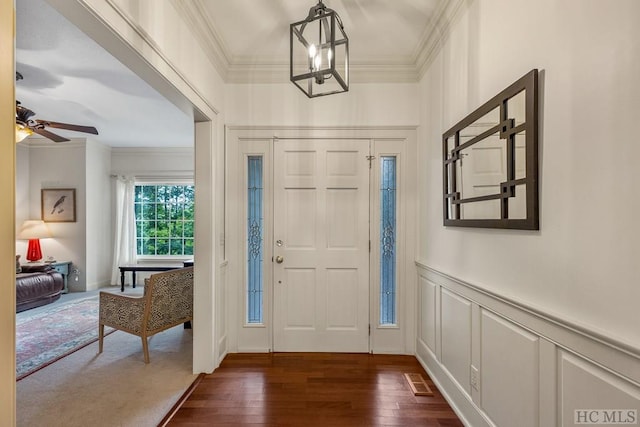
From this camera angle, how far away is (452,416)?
A: 2.04 metres

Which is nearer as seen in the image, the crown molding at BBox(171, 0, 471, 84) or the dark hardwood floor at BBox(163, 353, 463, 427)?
the dark hardwood floor at BBox(163, 353, 463, 427)

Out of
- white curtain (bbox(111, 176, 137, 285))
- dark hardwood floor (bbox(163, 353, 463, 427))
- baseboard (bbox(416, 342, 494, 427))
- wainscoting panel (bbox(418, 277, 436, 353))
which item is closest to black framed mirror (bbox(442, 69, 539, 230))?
wainscoting panel (bbox(418, 277, 436, 353))

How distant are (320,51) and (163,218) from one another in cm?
557

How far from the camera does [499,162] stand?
1.58 metres

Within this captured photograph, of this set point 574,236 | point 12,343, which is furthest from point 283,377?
point 574,236

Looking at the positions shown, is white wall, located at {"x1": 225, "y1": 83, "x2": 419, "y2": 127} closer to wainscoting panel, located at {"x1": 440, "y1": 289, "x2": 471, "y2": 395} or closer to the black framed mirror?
the black framed mirror

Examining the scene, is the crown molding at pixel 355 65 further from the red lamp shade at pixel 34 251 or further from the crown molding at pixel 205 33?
the red lamp shade at pixel 34 251

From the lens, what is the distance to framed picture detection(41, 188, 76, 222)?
5422 mm

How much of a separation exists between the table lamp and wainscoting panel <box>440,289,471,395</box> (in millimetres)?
6281

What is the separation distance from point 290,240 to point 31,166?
5.51 metres

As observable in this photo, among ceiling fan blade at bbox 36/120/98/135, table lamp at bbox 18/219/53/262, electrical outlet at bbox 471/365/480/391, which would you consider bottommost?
electrical outlet at bbox 471/365/480/391

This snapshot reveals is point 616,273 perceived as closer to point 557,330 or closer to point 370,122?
point 557,330

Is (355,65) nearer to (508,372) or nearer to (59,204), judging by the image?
(508,372)

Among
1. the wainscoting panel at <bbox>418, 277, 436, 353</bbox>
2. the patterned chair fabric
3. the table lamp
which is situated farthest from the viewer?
the table lamp
